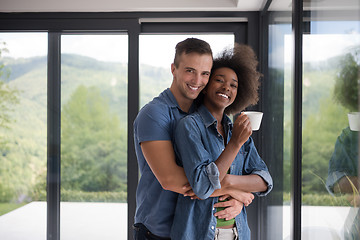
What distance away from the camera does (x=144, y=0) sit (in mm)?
2512

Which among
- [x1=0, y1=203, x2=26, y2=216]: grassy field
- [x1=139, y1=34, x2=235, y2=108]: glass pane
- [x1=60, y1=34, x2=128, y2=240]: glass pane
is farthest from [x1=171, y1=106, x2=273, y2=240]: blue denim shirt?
[x1=0, y1=203, x2=26, y2=216]: grassy field

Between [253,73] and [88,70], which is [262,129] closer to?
[253,73]

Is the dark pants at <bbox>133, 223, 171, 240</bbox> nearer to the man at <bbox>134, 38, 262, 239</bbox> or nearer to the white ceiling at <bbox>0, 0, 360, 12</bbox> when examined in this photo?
the man at <bbox>134, 38, 262, 239</bbox>

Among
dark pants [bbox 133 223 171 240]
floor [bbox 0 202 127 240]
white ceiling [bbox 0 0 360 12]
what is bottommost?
floor [bbox 0 202 127 240]

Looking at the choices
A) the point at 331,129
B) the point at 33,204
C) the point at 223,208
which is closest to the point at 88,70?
the point at 33,204

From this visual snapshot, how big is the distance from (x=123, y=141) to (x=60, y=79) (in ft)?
2.21

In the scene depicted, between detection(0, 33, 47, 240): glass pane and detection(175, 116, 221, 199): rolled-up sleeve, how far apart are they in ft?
5.79

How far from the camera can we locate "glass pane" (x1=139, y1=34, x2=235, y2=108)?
105 inches

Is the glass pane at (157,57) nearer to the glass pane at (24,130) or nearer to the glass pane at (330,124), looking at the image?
the glass pane at (24,130)

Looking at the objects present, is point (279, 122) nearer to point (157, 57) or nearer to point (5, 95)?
point (157, 57)

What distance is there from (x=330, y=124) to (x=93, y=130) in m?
1.92

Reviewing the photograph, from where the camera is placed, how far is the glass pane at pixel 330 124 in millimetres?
1031

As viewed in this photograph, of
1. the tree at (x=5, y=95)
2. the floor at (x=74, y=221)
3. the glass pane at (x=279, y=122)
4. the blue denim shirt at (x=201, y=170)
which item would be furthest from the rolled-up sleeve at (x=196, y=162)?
the tree at (x=5, y=95)

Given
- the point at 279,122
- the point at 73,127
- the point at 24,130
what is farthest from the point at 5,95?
the point at 279,122
